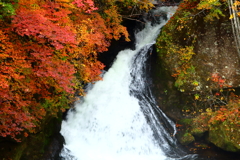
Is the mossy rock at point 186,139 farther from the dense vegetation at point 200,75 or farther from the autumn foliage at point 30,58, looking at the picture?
the autumn foliage at point 30,58

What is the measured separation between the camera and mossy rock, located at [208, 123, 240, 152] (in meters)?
7.65

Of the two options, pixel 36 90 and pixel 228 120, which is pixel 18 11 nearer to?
pixel 36 90

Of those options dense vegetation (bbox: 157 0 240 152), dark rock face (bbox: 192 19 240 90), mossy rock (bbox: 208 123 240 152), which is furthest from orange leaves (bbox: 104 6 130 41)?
mossy rock (bbox: 208 123 240 152)

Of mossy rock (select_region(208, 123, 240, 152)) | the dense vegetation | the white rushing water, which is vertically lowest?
the white rushing water

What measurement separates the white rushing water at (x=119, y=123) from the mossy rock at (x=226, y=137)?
195 cm

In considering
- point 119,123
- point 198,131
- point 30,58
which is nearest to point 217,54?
point 198,131

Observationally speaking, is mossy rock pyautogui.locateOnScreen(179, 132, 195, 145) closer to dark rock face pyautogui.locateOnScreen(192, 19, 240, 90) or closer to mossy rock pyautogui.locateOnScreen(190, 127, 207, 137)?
mossy rock pyautogui.locateOnScreen(190, 127, 207, 137)

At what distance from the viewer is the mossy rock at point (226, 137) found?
7651 mm

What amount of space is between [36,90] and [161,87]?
7.12 m

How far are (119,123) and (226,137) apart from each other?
5.16 meters

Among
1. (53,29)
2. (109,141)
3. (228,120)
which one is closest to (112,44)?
(109,141)

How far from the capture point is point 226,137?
25.8 feet

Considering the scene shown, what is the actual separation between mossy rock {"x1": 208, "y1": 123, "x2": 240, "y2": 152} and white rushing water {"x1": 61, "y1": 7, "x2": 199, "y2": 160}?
1.95 m

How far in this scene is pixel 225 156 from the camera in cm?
802
